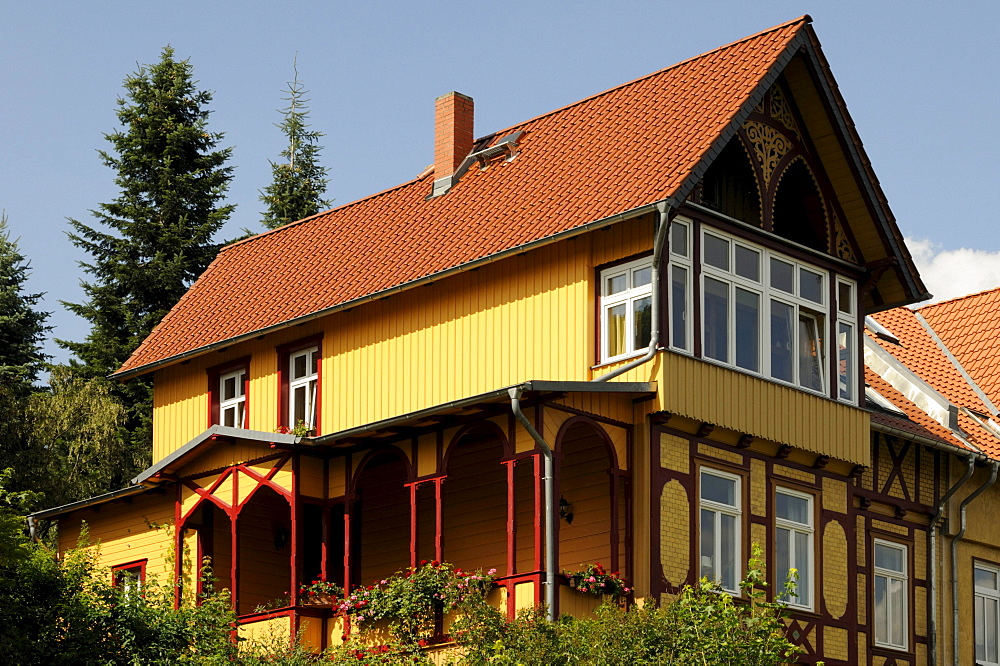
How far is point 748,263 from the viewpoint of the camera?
27531 millimetres

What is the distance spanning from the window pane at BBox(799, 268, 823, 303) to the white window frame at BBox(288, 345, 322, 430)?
8020mm

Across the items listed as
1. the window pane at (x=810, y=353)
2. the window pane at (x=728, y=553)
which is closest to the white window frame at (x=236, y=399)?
the window pane at (x=728, y=553)

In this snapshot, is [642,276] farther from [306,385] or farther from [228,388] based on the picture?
[228,388]

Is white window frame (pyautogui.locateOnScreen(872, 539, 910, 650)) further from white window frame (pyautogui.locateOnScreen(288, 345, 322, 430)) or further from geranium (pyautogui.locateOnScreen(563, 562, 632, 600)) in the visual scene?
white window frame (pyautogui.locateOnScreen(288, 345, 322, 430))

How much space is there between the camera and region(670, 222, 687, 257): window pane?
26.3 m

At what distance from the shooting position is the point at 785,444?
2709cm

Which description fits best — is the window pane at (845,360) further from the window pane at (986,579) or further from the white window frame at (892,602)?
the window pane at (986,579)

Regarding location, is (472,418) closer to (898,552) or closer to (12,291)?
(898,552)

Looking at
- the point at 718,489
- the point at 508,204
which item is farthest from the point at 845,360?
the point at 508,204

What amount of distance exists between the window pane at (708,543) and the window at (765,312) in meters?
2.27

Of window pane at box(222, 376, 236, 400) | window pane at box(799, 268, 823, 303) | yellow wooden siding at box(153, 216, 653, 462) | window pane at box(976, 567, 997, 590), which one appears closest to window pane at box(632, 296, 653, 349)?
yellow wooden siding at box(153, 216, 653, 462)

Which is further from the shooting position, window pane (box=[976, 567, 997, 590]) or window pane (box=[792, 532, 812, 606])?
window pane (box=[976, 567, 997, 590])

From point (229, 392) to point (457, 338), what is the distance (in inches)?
237

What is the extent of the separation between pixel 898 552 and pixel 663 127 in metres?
8.52
